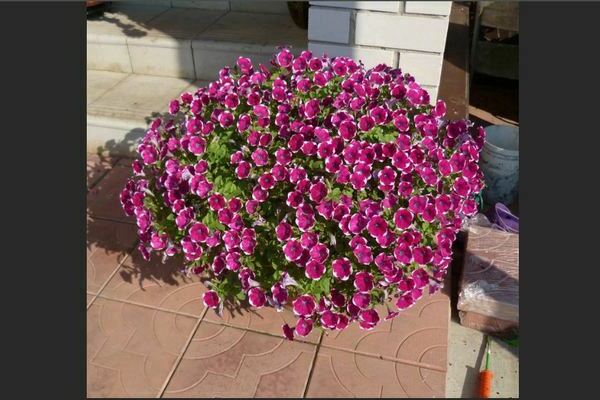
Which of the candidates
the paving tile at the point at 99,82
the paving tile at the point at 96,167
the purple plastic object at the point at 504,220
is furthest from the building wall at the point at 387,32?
the paving tile at the point at 99,82

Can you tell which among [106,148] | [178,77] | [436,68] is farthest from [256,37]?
[436,68]

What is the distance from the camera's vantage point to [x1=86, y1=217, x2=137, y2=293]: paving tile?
3055 mm

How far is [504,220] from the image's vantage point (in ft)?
10.9

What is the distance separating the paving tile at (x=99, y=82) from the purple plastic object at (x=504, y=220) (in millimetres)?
3436

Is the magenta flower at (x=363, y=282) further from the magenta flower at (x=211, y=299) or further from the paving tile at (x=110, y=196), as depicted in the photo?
the paving tile at (x=110, y=196)

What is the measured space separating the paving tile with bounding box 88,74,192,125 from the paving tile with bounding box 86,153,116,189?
36 cm

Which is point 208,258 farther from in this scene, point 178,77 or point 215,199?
point 178,77

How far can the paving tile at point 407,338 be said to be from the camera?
2547 mm

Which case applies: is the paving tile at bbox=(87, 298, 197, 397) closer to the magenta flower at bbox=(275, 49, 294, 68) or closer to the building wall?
the magenta flower at bbox=(275, 49, 294, 68)

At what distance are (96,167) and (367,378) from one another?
2814 mm

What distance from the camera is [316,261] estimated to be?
6.93ft

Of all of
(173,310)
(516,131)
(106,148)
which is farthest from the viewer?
(106,148)

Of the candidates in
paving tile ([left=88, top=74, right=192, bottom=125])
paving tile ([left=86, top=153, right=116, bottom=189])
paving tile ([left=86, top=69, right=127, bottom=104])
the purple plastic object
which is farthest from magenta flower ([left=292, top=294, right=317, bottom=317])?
paving tile ([left=86, top=69, right=127, bottom=104])

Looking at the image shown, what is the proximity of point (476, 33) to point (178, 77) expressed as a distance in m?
3.15
